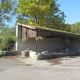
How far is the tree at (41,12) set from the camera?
29.4 m

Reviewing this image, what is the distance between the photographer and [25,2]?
98.8 ft

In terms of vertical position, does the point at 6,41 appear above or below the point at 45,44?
above

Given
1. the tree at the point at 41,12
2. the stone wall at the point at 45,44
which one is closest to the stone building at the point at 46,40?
the stone wall at the point at 45,44

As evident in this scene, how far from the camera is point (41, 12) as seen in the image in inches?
1169

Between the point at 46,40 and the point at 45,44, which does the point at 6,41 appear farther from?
the point at 46,40

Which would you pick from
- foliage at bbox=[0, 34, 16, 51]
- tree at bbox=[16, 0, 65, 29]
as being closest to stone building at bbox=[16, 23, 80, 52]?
foliage at bbox=[0, 34, 16, 51]

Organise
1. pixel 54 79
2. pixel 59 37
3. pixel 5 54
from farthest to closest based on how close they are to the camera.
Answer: pixel 59 37 < pixel 5 54 < pixel 54 79

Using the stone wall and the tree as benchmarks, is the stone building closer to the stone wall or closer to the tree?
the stone wall

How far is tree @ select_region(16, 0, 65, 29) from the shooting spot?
29.4 meters

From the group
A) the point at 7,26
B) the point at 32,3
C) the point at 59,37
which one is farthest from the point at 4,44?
the point at 7,26

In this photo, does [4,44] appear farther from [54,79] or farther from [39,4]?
[54,79]

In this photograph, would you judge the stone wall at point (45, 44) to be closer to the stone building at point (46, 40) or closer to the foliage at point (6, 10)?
the stone building at point (46, 40)

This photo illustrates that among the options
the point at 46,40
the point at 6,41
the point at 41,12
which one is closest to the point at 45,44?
the point at 46,40

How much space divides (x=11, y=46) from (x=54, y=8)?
32.6 feet
